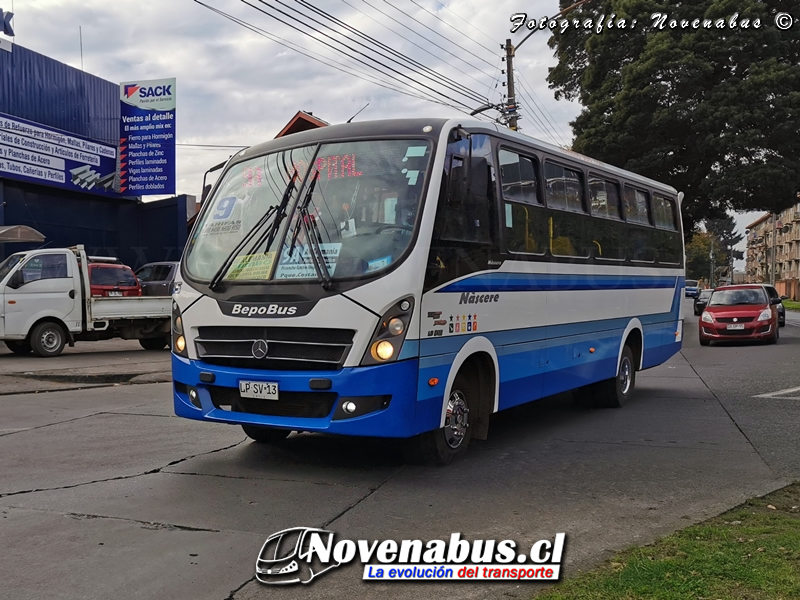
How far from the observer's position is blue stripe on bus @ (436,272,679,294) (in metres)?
7.05

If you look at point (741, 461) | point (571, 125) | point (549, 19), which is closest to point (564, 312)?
point (741, 461)

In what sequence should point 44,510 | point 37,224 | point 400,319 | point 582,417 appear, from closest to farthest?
point 44,510 → point 400,319 → point 582,417 → point 37,224

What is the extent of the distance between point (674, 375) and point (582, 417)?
18.6 ft

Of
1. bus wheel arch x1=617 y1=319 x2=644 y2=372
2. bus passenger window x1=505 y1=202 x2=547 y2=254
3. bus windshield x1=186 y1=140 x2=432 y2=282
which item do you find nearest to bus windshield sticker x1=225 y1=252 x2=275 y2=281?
bus windshield x1=186 y1=140 x2=432 y2=282

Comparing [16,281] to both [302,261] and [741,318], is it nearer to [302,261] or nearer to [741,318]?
[302,261]

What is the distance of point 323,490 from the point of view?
620 cm

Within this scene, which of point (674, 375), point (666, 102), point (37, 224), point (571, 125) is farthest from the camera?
point (571, 125)

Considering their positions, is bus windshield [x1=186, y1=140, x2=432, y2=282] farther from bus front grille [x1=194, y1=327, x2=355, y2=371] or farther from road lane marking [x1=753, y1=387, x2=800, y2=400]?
road lane marking [x1=753, y1=387, x2=800, y2=400]

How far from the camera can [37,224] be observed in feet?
83.8

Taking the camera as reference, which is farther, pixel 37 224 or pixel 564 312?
pixel 37 224

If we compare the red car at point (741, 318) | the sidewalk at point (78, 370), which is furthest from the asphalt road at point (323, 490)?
the red car at point (741, 318)

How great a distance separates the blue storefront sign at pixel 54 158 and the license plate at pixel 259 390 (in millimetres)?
20067

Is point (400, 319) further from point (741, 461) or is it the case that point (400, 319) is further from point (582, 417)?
point (582, 417)

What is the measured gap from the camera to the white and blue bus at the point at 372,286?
6.21 metres
